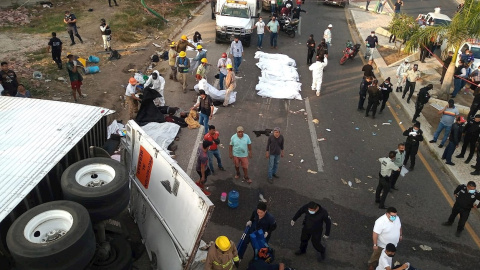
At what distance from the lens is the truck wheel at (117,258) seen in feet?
19.3

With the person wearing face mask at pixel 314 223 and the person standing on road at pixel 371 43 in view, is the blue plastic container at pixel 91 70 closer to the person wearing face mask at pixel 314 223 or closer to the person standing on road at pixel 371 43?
the person wearing face mask at pixel 314 223

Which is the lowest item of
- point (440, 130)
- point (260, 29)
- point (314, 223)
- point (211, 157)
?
point (211, 157)

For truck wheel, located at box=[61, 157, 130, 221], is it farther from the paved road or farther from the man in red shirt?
the man in red shirt

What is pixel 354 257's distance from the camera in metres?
7.48

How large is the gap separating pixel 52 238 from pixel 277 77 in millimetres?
12079

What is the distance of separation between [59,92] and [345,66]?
12083 mm

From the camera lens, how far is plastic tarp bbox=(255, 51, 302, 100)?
1438cm

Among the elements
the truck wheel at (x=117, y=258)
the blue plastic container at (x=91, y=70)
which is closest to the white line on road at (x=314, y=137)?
the truck wheel at (x=117, y=258)

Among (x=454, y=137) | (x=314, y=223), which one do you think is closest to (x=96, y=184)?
(x=314, y=223)

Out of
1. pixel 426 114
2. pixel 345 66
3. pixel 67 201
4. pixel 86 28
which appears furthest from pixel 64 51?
pixel 426 114

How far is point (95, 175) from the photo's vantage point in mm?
5875

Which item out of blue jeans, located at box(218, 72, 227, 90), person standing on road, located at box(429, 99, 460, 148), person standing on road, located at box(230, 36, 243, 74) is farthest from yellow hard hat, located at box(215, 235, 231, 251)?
person standing on road, located at box(230, 36, 243, 74)

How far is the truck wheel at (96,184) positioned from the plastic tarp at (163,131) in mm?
4525

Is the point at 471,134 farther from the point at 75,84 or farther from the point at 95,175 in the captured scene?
the point at 75,84
